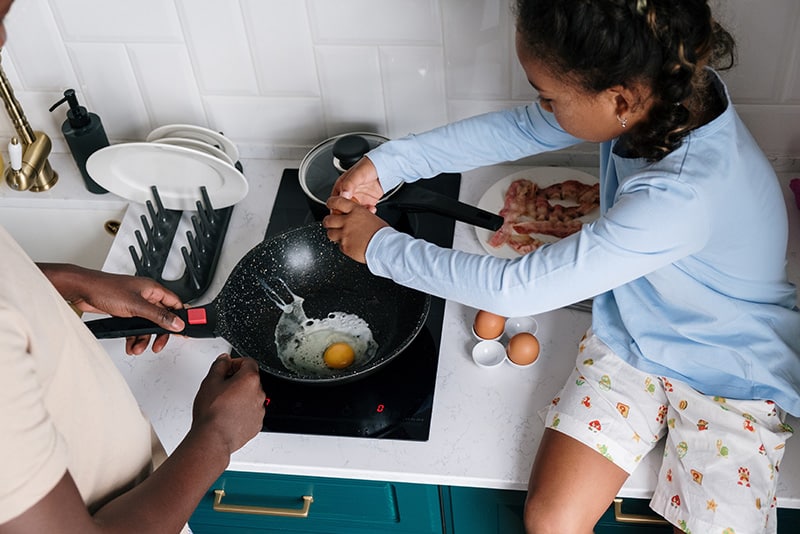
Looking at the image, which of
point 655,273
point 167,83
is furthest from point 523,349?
point 167,83

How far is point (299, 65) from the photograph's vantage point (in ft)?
4.81

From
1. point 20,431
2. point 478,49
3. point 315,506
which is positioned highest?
point 20,431

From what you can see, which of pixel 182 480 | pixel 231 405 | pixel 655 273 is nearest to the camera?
pixel 182 480

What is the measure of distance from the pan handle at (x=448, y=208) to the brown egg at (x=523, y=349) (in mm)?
173

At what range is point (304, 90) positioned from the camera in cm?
151

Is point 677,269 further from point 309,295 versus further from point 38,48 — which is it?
point 38,48

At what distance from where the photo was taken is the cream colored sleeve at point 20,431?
0.64 m

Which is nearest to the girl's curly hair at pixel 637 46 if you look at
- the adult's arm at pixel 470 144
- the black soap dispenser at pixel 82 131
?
the adult's arm at pixel 470 144

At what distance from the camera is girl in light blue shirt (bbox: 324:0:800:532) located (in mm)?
971

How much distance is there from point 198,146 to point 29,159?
0.32 meters

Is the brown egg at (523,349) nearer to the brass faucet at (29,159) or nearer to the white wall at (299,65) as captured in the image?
Result: the white wall at (299,65)

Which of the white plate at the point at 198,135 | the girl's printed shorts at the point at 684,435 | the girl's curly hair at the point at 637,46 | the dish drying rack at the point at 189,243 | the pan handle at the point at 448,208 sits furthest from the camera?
the white plate at the point at 198,135

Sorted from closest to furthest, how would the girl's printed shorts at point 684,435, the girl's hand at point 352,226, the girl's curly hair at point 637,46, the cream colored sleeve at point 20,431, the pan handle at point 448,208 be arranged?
the cream colored sleeve at point 20,431
the girl's curly hair at point 637,46
the girl's printed shorts at point 684,435
the girl's hand at point 352,226
the pan handle at point 448,208

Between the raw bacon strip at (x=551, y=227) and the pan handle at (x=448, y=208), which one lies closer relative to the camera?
the pan handle at (x=448, y=208)
